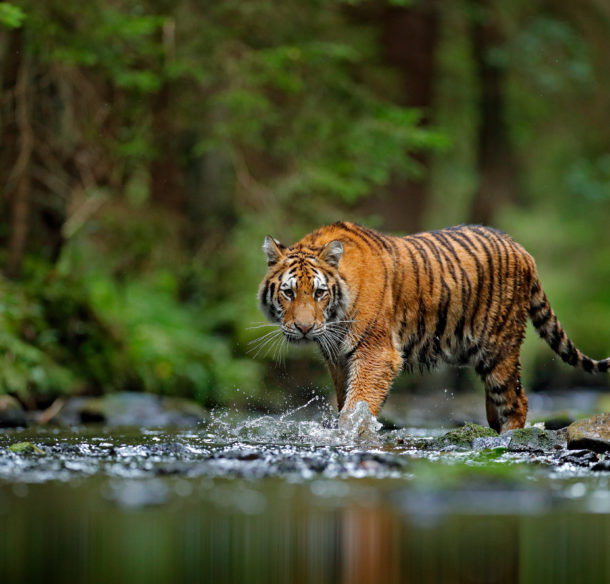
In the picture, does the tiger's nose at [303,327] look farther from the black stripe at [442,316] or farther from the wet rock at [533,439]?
the wet rock at [533,439]

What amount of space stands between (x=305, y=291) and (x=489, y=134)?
13.4 m

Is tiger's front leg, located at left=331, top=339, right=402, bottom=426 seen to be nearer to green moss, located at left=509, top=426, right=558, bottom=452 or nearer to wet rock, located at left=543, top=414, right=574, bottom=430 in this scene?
green moss, located at left=509, top=426, right=558, bottom=452

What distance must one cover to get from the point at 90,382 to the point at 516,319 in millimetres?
4775

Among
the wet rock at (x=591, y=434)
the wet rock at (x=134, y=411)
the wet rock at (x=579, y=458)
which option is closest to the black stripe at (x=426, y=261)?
the wet rock at (x=591, y=434)

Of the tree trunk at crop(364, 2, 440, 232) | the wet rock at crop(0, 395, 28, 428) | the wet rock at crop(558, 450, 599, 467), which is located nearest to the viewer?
the wet rock at crop(558, 450, 599, 467)

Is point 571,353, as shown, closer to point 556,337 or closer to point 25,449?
point 556,337

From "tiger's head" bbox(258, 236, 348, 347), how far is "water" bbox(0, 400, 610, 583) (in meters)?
0.95

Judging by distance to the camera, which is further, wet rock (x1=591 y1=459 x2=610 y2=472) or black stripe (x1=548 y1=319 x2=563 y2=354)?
black stripe (x1=548 y1=319 x2=563 y2=354)

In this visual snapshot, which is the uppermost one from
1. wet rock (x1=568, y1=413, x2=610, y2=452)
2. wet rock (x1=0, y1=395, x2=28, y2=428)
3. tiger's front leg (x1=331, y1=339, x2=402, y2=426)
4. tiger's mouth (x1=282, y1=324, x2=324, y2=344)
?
tiger's mouth (x1=282, y1=324, x2=324, y2=344)

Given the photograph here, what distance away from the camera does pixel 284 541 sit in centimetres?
397

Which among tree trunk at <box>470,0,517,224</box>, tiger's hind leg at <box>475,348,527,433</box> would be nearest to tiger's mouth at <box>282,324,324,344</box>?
tiger's hind leg at <box>475,348,527,433</box>

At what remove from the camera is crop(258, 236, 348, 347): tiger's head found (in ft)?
23.1

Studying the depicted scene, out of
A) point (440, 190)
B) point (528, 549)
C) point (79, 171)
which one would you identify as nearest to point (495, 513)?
point (528, 549)

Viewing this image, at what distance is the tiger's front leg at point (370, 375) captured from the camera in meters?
7.29
